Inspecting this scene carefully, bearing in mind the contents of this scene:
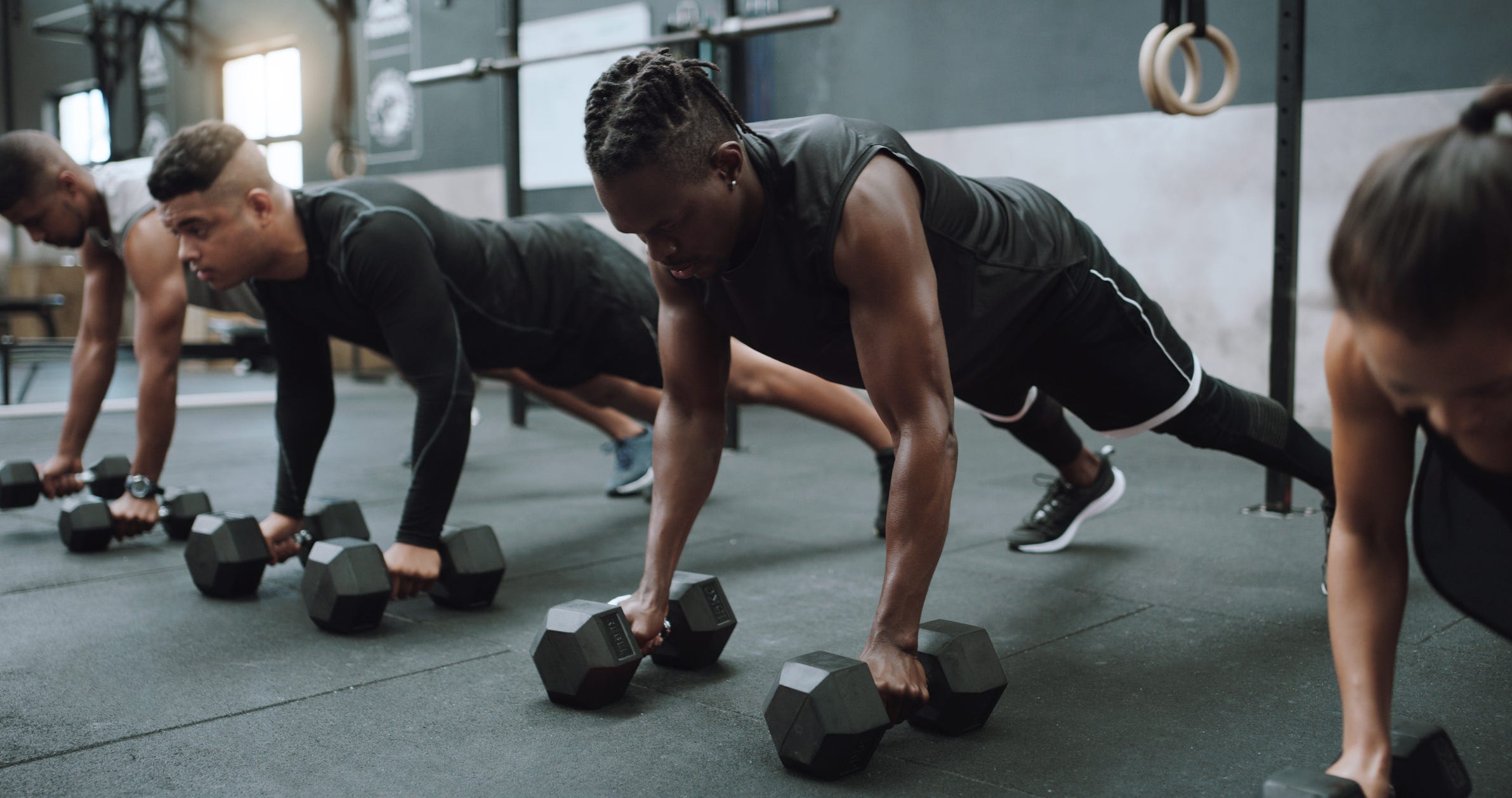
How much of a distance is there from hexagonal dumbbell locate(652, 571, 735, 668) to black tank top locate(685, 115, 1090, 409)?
335mm

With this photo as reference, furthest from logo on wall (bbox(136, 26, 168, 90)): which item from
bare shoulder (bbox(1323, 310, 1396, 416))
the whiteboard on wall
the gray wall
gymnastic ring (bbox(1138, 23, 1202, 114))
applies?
bare shoulder (bbox(1323, 310, 1396, 416))

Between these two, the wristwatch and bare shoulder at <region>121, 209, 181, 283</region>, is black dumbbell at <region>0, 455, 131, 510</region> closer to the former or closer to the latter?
the wristwatch

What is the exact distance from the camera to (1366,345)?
2.41ft

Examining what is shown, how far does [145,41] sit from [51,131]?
158 cm

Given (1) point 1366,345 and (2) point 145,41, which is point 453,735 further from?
(2) point 145,41

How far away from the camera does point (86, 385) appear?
255cm

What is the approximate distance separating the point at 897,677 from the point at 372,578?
890 millimetres

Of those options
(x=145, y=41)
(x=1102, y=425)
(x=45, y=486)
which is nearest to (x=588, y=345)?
(x=1102, y=425)

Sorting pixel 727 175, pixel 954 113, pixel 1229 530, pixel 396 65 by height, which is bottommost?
pixel 1229 530

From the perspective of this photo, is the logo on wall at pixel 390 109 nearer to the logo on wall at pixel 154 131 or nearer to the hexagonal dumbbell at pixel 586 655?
the logo on wall at pixel 154 131

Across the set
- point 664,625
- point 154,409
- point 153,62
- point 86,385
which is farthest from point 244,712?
point 153,62

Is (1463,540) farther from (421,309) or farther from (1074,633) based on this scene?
(421,309)

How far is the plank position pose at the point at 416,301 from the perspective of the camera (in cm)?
184

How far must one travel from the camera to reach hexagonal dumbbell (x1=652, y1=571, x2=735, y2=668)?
59.9 inches
